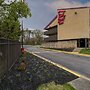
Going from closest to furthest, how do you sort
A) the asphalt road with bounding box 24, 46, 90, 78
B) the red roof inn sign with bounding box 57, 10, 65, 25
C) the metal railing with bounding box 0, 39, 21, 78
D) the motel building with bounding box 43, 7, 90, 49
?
the metal railing with bounding box 0, 39, 21, 78 < the asphalt road with bounding box 24, 46, 90, 78 < the motel building with bounding box 43, 7, 90, 49 < the red roof inn sign with bounding box 57, 10, 65, 25

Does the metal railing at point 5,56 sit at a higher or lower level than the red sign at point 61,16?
lower

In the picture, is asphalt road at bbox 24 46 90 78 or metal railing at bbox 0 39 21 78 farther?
asphalt road at bbox 24 46 90 78

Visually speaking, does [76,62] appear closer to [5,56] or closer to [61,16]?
[5,56]

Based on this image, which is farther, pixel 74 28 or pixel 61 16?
pixel 61 16

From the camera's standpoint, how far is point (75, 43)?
80500mm

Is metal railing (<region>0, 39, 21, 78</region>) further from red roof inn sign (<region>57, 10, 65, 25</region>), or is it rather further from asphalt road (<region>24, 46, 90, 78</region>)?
red roof inn sign (<region>57, 10, 65, 25</region>)

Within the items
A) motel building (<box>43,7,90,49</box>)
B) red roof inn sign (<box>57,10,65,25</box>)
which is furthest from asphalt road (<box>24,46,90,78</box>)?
red roof inn sign (<box>57,10,65,25</box>)

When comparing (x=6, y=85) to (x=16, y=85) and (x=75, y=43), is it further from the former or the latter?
(x=75, y=43)

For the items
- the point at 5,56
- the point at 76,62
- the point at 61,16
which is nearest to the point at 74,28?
the point at 61,16

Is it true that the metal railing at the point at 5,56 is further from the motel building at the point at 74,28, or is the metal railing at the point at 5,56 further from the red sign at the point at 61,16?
the red sign at the point at 61,16

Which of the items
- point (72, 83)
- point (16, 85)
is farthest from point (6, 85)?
point (72, 83)

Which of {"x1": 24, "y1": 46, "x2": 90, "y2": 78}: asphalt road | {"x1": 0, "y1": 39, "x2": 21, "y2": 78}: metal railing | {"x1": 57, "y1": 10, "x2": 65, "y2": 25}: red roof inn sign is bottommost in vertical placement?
{"x1": 24, "y1": 46, "x2": 90, "y2": 78}: asphalt road

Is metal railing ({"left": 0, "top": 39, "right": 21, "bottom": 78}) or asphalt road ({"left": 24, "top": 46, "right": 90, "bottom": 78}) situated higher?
metal railing ({"left": 0, "top": 39, "right": 21, "bottom": 78})

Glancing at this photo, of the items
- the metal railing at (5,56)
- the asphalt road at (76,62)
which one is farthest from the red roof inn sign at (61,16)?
the metal railing at (5,56)
